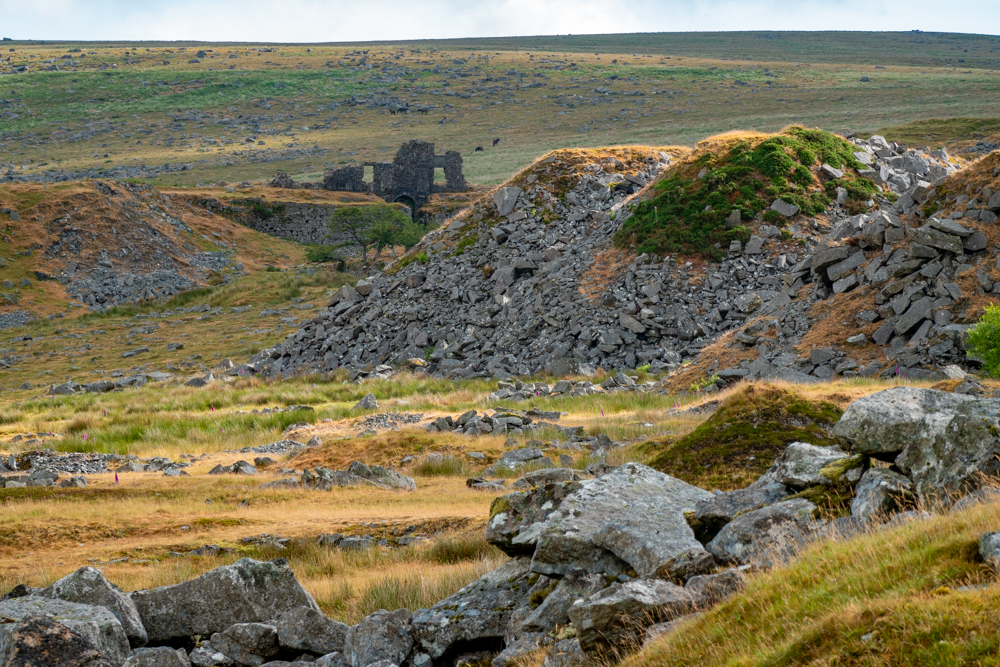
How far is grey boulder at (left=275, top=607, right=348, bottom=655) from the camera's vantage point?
280 inches

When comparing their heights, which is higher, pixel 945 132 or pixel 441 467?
pixel 945 132

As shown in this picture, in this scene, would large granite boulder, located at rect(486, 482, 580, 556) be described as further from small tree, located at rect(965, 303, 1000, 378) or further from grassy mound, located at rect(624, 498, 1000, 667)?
small tree, located at rect(965, 303, 1000, 378)

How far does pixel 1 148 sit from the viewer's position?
371 feet

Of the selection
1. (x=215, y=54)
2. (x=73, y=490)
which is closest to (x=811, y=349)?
(x=73, y=490)

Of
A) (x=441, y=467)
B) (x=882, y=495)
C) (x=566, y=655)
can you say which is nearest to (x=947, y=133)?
(x=441, y=467)

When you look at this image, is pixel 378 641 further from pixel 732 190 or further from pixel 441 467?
pixel 732 190

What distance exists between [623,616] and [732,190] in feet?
87.8

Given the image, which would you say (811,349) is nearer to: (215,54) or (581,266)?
(581,266)

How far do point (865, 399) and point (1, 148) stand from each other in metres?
128

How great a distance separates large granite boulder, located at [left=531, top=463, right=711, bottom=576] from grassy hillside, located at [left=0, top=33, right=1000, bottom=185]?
75150 mm

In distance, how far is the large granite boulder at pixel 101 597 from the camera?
715cm

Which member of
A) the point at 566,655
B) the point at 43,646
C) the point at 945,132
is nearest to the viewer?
the point at 566,655

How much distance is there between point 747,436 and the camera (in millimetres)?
12070

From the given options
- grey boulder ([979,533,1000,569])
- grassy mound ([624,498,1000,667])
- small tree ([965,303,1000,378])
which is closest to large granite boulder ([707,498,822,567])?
grassy mound ([624,498,1000,667])
